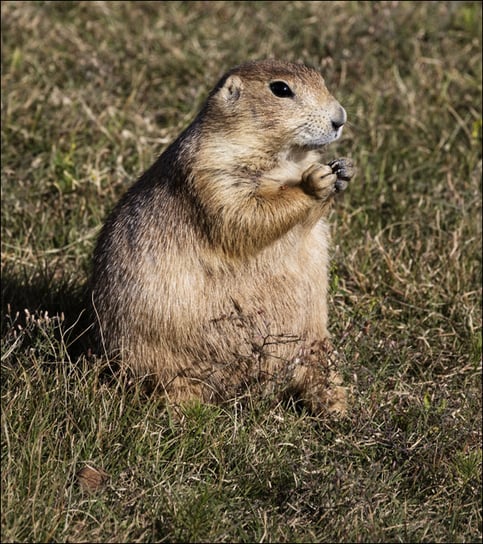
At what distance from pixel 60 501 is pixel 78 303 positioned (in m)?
1.90

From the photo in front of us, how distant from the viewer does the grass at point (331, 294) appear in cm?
398

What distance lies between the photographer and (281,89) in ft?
15.2

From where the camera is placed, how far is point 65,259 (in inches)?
241

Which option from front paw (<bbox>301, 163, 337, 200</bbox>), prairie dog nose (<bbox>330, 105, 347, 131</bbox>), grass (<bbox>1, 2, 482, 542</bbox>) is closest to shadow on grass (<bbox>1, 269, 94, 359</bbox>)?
grass (<bbox>1, 2, 482, 542</bbox>)

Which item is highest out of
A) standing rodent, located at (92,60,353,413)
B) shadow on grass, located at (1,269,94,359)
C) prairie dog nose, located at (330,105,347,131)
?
prairie dog nose, located at (330,105,347,131)

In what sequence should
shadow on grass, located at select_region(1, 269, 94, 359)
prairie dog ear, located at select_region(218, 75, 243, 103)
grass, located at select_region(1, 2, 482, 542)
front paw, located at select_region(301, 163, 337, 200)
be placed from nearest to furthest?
1. grass, located at select_region(1, 2, 482, 542)
2. front paw, located at select_region(301, 163, 337, 200)
3. prairie dog ear, located at select_region(218, 75, 243, 103)
4. shadow on grass, located at select_region(1, 269, 94, 359)

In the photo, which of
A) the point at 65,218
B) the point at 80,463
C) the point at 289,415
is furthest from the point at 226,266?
the point at 65,218

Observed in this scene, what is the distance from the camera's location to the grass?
3.98 meters

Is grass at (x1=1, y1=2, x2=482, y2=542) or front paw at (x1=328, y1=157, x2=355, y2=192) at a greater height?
front paw at (x1=328, y1=157, x2=355, y2=192)

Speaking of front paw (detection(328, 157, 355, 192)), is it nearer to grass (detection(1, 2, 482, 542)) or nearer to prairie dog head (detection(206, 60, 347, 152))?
prairie dog head (detection(206, 60, 347, 152))

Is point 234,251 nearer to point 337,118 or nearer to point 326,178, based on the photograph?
point 326,178

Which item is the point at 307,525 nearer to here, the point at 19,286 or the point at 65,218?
the point at 19,286

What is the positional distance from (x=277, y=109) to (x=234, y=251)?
0.67 m

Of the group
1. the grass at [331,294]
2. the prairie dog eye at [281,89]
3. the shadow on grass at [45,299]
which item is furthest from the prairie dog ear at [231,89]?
the shadow on grass at [45,299]
